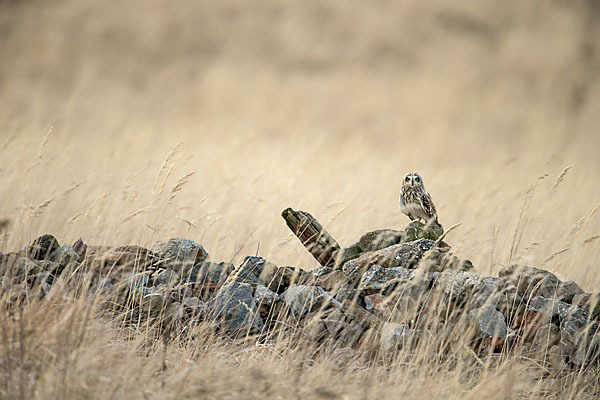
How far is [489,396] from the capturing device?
8.85 ft

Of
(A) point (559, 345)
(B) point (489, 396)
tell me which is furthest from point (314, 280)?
(A) point (559, 345)

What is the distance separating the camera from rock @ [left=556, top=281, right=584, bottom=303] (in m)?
3.56

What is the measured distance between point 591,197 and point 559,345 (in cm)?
550

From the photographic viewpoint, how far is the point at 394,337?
3.16m

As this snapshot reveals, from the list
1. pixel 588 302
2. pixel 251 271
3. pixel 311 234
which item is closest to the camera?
pixel 588 302

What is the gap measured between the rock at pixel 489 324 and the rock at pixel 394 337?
0.42 meters

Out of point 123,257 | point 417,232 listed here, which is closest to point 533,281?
point 417,232

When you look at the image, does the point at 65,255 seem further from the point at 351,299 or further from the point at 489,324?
the point at 489,324

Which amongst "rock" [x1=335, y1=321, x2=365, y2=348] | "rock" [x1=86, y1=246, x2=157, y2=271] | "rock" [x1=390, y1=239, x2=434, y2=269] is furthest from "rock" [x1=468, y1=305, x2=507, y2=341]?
"rock" [x1=86, y1=246, x2=157, y2=271]

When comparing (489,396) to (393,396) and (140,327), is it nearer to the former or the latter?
(393,396)

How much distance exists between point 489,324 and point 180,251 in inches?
82.2

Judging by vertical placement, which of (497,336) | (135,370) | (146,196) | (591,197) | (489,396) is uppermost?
(591,197)

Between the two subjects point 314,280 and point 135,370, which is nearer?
point 135,370

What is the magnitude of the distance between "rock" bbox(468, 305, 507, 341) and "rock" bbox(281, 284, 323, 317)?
0.97m
